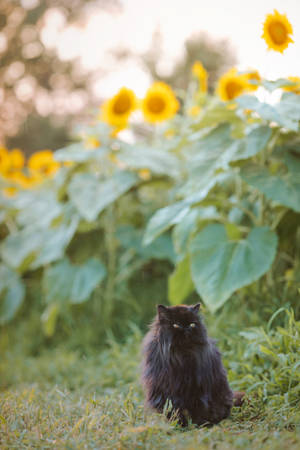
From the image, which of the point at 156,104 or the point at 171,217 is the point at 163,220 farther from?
the point at 156,104

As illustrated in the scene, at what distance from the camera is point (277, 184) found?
1.96 m

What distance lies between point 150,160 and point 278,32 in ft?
3.67

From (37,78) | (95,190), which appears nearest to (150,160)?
(95,190)

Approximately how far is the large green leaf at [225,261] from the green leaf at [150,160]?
2.61 ft

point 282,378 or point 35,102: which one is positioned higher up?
point 35,102

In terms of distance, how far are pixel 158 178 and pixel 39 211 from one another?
2.73 ft

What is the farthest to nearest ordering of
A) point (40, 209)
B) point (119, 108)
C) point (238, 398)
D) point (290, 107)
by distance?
point (40, 209)
point (119, 108)
point (290, 107)
point (238, 398)

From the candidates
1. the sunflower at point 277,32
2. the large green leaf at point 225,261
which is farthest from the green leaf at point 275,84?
the large green leaf at point 225,261

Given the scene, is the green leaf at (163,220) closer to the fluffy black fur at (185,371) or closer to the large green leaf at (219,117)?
the large green leaf at (219,117)

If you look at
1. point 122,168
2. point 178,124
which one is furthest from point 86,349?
point 178,124

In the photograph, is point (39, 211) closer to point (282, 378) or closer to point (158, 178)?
point (158, 178)

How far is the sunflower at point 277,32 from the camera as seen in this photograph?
1.91 meters

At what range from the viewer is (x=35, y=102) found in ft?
30.2

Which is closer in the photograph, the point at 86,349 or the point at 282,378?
the point at 282,378
